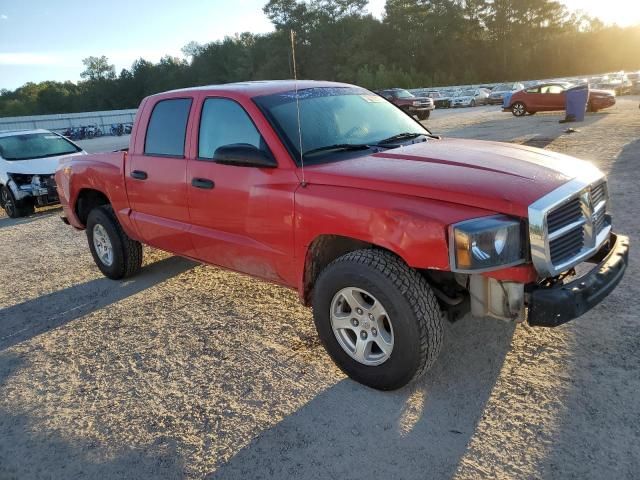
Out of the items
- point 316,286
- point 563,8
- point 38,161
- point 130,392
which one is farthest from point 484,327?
point 563,8

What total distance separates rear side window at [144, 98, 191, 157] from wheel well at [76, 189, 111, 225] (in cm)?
140

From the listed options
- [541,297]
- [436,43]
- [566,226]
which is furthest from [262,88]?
[436,43]

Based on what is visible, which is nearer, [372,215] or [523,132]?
[372,215]

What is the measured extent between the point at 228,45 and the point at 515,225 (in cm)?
10551

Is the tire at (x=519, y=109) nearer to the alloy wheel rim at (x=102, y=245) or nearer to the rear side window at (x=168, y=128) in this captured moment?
the alloy wheel rim at (x=102, y=245)

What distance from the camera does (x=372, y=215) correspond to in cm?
303

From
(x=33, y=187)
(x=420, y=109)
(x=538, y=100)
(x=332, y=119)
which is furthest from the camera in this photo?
(x=420, y=109)

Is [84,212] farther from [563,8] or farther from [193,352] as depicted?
[563,8]

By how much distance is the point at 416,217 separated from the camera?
9.39ft

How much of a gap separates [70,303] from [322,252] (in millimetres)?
2949

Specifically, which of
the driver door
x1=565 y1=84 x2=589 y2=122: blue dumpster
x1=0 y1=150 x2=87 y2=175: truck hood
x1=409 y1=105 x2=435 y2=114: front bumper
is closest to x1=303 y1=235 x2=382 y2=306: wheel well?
the driver door

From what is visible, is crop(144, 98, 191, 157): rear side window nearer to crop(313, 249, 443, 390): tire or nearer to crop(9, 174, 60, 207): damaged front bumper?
crop(313, 249, 443, 390): tire

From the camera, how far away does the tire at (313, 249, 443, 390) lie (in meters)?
2.98

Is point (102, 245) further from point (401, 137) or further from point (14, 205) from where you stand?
point (14, 205)
